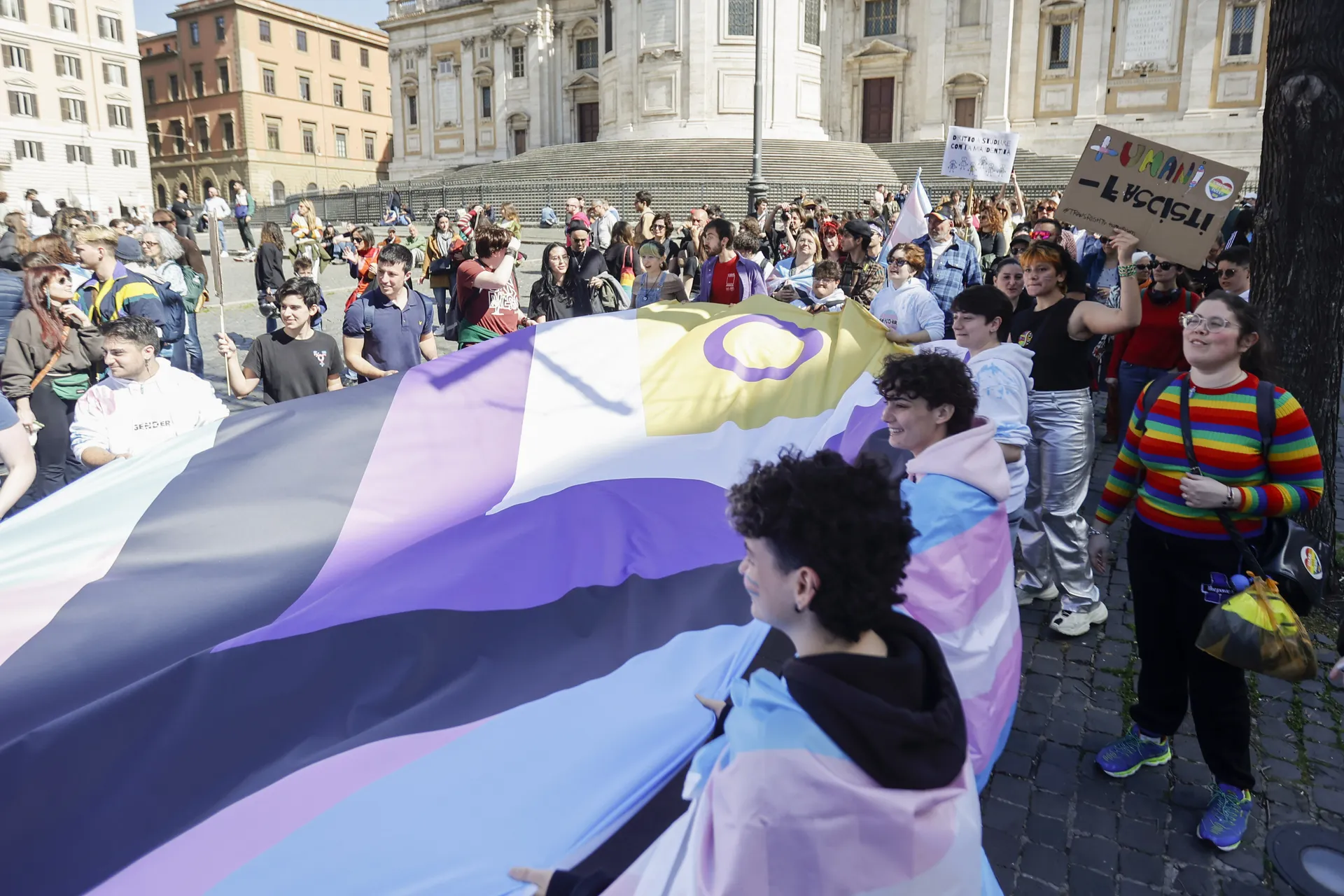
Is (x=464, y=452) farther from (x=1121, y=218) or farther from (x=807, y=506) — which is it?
(x=1121, y=218)

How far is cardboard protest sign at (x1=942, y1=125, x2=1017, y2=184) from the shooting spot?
1270 centimetres

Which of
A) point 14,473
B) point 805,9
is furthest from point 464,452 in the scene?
point 805,9

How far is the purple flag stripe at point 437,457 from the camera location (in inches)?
159

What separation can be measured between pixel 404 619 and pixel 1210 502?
9.14 ft

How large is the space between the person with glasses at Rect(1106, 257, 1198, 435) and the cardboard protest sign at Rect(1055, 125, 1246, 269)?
2208 mm

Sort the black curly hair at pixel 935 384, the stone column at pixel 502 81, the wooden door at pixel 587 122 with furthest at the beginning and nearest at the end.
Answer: the stone column at pixel 502 81 → the wooden door at pixel 587 122 → the black curly hair at pixel 935 384

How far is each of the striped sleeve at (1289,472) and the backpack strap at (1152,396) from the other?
14.5 inches

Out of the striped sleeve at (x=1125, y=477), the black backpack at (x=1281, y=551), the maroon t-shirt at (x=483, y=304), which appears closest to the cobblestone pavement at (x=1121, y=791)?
the black backpack at (x=1281, y=551)

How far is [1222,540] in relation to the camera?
3.34m

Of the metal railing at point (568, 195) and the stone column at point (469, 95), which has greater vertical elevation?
the stone column at point (469, 95)

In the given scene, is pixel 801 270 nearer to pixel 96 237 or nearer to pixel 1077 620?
pixel 1077 620

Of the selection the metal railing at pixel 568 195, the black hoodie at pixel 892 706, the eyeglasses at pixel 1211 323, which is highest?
the metal railing at pixel 568 195

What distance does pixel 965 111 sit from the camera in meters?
40.4

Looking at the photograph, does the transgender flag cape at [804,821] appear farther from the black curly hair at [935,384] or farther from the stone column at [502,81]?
the stone column at [502,81]
